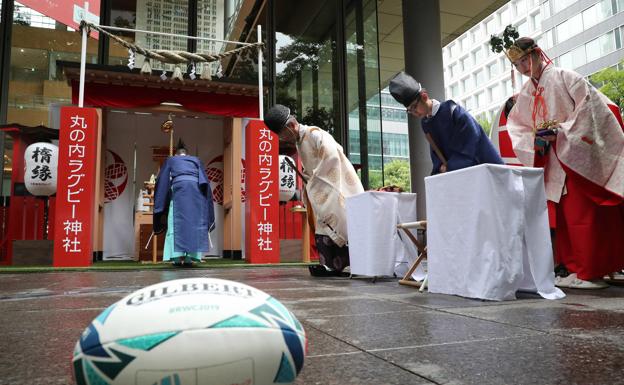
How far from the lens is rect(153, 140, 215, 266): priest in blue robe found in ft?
22.8

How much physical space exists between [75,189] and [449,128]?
543 cm

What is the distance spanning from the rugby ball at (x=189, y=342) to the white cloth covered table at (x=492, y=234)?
213 centimetres

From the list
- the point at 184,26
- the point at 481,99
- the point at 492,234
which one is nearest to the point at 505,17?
the point at 481,99

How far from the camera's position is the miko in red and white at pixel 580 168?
338cm

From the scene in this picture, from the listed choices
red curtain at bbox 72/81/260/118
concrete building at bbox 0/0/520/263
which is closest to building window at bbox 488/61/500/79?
concrete building at bbox 0/0/520/263

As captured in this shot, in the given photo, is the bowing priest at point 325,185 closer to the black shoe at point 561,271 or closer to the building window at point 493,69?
the black shoe at point 561,271

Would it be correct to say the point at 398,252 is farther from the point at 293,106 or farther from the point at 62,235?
the point at 293,106

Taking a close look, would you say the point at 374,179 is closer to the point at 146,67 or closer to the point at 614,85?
the point at 146,67

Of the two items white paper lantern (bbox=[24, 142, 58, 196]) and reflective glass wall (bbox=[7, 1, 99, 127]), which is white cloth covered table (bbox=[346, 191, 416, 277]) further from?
reflective glass wall (bbox=[7, 1, 99, 127])

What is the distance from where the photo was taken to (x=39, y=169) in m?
8.03

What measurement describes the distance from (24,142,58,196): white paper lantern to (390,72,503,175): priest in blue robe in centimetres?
672

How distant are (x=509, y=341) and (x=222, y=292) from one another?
1.07 meters

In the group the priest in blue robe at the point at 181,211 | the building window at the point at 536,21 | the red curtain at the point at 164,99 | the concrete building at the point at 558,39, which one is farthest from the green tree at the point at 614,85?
the building window at the point at 536,21

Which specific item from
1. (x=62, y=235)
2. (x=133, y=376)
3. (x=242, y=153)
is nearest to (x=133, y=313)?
(x=133, y=376)
